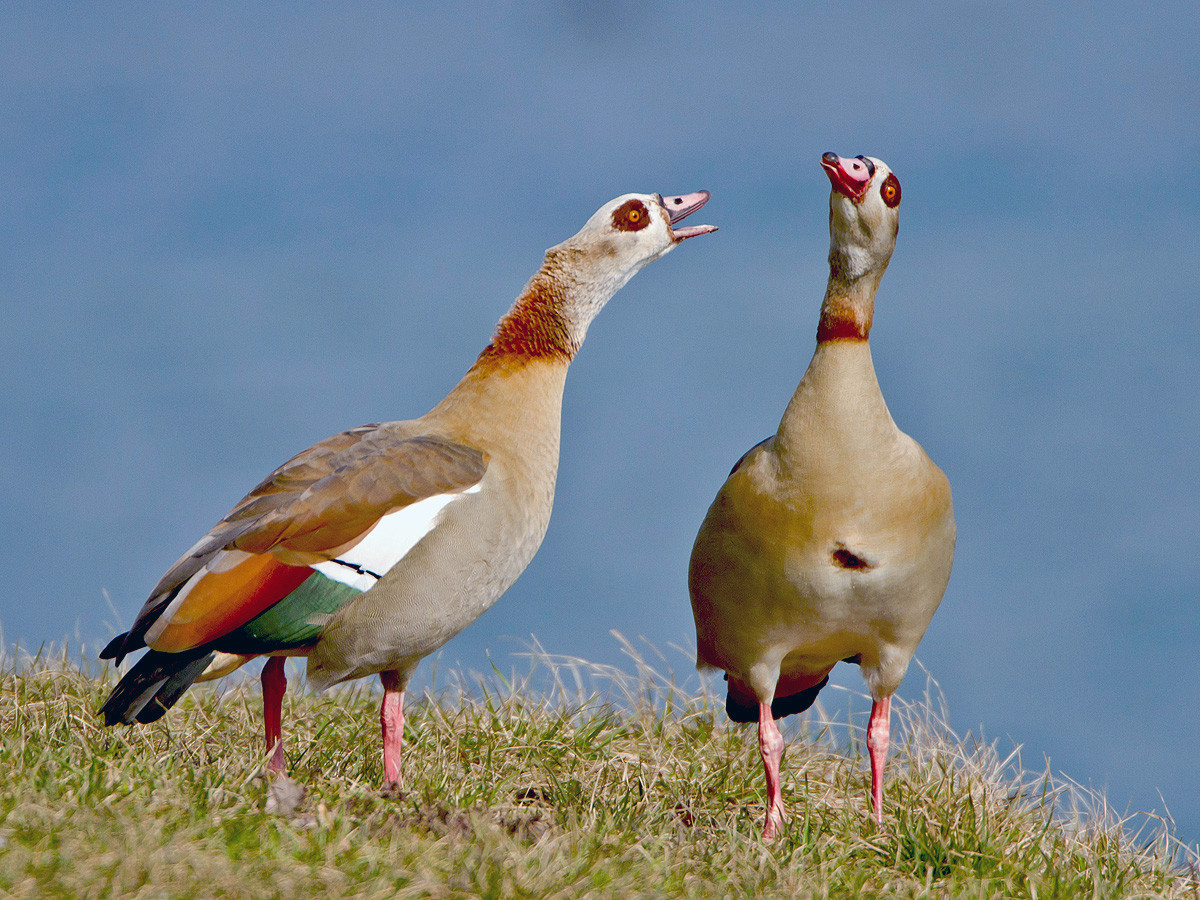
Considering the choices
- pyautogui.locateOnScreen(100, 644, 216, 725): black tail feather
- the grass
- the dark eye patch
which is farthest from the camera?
the dark eye patch

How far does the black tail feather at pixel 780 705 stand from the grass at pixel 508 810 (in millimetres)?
155

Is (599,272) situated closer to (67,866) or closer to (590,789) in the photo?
(590,789)

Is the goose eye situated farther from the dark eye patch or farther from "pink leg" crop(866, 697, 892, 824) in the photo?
"pink leg" crop(866, 697, 892, 824)

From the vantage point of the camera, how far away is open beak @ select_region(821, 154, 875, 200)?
4164 mm

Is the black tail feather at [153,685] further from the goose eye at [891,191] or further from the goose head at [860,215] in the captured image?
the goose eye at [891,191]

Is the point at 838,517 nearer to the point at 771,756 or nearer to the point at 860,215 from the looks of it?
the point at 771,756

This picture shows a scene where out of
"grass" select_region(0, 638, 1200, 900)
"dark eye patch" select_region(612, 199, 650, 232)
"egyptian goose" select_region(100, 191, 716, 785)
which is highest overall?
"dark eye patch" select_region(612, 199, 650, 232)

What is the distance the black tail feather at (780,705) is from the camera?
16.8 feet

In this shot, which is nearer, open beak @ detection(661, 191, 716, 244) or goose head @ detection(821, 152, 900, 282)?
goose head @ detection(821, 152, 900, 282)

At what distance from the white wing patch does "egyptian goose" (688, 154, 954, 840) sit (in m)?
1.02

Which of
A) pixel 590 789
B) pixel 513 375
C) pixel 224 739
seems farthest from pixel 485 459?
pixel 224 739

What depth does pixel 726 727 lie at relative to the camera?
558 cm

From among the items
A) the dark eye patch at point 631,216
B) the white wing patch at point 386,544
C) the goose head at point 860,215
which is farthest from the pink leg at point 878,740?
the dark eye patch at point 631,216

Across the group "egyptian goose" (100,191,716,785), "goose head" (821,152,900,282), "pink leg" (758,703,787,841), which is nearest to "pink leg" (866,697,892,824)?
"pink leg" (758,703,787,841)
